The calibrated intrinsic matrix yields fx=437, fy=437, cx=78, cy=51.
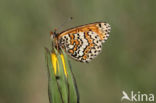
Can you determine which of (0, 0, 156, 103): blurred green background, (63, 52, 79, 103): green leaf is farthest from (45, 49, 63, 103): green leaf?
(0, 0, 156, 103): blurred green background

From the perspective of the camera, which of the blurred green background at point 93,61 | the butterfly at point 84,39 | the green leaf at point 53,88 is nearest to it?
the green leaf at point 53,88

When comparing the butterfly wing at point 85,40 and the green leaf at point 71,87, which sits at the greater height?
the butterfly wing at point 85,40

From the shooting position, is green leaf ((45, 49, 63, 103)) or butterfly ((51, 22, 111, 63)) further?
butterfly ((51, 22, 111, 63))

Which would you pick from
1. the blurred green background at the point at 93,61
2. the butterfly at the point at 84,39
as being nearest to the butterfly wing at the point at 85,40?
the butterfly at the point at 84,39

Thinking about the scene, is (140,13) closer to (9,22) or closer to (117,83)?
(117,83)

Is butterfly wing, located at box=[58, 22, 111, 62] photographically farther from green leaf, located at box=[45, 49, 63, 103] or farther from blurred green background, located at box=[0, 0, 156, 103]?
blurred green background, located at box=[0, 0, 156, 103]

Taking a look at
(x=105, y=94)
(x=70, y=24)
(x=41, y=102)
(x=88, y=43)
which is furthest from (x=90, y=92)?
(x=88, y=43)

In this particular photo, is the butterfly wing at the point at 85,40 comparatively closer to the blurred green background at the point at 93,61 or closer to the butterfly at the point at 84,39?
the butterfly at the point at 84,39
